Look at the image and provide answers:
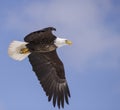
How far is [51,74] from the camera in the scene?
11977 millimetres

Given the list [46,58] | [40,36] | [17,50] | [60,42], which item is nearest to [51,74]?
[46,58]

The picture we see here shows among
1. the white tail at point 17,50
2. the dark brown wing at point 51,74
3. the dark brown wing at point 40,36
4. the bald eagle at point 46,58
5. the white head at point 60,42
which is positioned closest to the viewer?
the dark brown wing at point 40,36

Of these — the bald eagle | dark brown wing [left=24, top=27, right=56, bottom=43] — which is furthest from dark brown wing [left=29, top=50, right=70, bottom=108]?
dark brown wing [left=24, top=27, right=56, bottom=43]

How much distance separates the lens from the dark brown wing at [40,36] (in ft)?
34.1

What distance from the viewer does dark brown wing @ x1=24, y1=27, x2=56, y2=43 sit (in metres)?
10.4

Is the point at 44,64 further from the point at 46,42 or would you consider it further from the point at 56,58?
the point at 46,42

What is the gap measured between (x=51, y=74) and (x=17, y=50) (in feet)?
4.42

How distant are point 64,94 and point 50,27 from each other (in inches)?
79.5

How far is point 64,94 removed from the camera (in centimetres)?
1155

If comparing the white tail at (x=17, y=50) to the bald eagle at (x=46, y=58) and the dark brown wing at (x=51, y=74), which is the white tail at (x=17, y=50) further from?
the dark brown wing at (x=51, y=74)

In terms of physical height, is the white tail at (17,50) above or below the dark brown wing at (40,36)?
above

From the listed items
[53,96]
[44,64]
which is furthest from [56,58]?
[53,96]

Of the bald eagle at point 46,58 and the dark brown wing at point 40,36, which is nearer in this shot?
the dark brown wing at point 40,36

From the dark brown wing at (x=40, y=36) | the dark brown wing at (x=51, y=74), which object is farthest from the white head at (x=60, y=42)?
the dark brown wing at (x=51, y=74)
